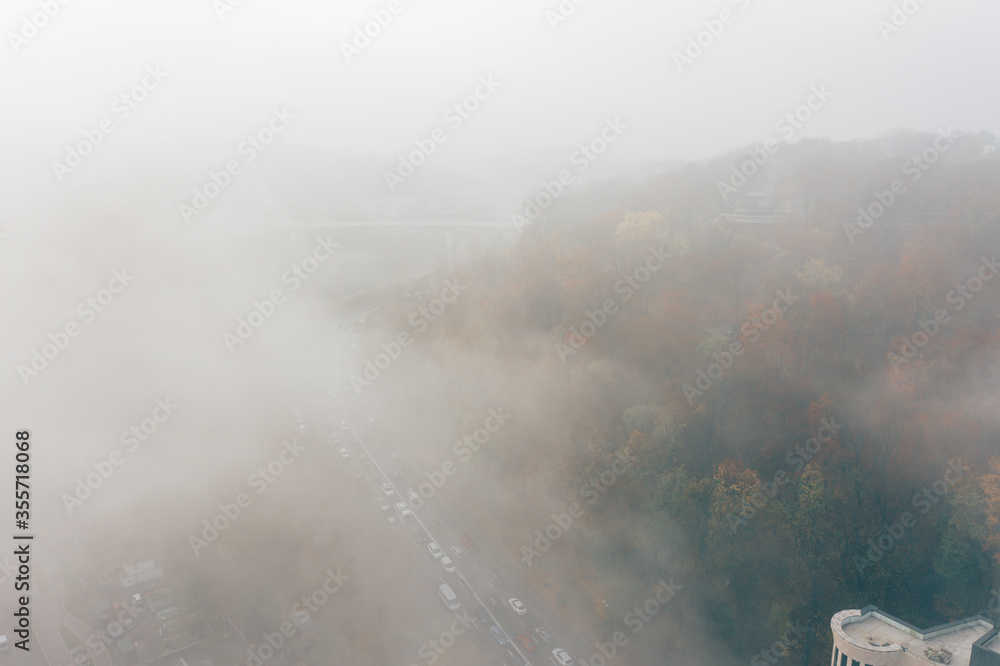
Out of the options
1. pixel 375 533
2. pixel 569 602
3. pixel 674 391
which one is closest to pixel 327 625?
pixel 375 533

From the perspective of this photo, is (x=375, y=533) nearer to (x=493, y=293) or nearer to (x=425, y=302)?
(x=493, y=293)

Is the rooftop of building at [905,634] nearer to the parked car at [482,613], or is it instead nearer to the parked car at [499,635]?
the parked car at [499,635]
